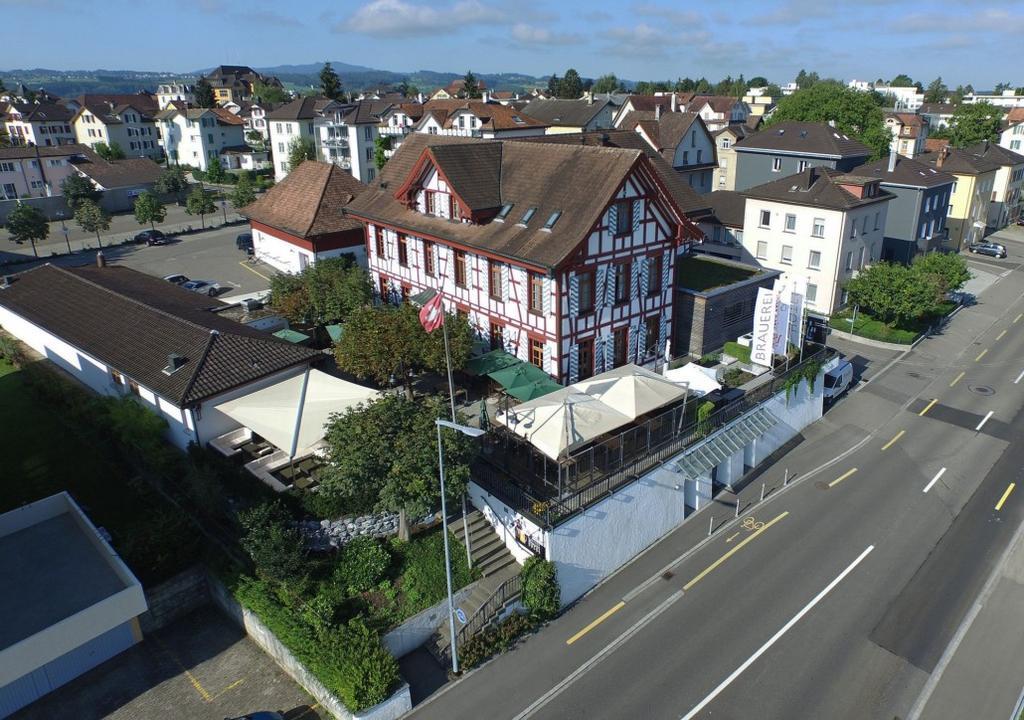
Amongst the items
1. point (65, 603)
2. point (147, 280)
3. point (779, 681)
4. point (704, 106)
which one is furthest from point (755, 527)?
point (704, 106)

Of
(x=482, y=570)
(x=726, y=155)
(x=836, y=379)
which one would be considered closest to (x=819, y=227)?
(x=836, y=379)

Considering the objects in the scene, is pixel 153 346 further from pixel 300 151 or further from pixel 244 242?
pixel 300 151

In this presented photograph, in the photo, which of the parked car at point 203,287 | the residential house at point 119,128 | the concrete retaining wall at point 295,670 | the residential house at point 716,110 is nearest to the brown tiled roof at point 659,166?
the parked car at point 203,287

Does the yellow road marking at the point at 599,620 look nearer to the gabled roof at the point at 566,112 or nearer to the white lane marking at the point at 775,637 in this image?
the white lane marking at the point at 775,637

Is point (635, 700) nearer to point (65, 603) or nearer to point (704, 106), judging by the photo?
point (65, 603)

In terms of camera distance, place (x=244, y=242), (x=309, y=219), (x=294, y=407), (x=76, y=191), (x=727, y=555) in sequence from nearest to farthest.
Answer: (x=727, y=555)
(x=294, y=407)
(x=309, y=219)
(x=244, y=242)
(x=76, y=191)

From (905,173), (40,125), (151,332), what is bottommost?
(151,332)
